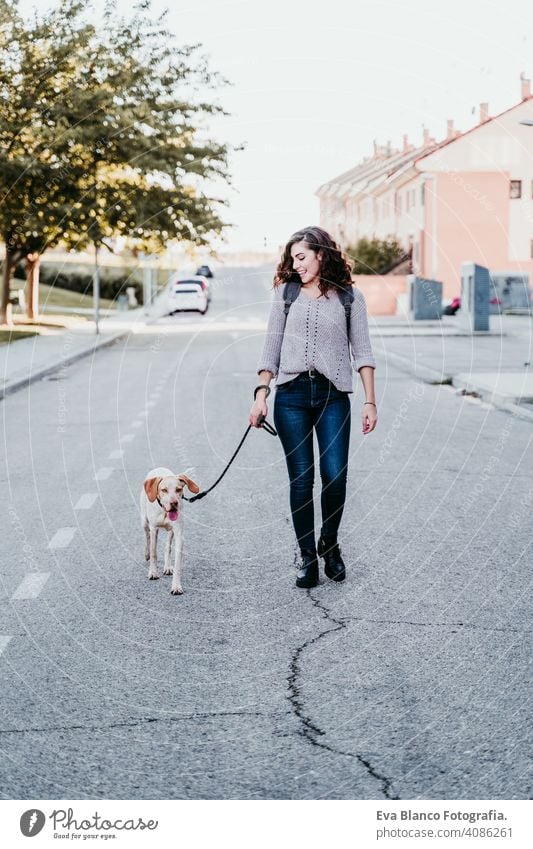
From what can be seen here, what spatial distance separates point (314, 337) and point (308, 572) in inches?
50.8

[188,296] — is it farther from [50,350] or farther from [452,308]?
[50,350]

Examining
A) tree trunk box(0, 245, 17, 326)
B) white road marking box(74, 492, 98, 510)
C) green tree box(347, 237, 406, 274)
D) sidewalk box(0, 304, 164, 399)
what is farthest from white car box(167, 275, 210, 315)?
white road marking box(74, 492, 98, 510)

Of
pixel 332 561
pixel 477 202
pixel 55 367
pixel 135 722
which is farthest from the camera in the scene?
pixel 477 202

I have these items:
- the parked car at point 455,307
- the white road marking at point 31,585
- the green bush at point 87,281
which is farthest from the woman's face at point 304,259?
the green bush at point 87,281

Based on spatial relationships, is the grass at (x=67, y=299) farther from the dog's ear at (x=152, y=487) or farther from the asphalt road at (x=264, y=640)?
the dog's ear at (x=152, y=487)

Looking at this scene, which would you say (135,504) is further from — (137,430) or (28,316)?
(28,316)

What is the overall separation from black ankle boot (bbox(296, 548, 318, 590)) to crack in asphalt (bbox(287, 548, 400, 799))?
0.55 m

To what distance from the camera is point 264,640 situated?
6.35 metres

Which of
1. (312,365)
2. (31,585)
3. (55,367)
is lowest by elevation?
(55,367)

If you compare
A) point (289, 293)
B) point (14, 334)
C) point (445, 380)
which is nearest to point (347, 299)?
point (289, 293)

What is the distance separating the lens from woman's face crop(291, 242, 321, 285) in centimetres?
713

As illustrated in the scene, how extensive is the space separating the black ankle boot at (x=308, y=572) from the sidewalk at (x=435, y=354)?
10291 mm

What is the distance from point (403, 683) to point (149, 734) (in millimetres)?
1190
